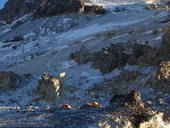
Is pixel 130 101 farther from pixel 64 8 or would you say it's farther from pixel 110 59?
pixel 64 8

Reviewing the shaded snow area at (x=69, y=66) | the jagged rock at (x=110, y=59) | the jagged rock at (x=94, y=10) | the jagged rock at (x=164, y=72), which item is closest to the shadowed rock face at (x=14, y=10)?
the shaded snow area at (x=69, y=66)

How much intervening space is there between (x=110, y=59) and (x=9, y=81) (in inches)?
205

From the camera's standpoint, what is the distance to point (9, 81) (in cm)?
2933

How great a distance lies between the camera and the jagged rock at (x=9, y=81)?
1139 inches

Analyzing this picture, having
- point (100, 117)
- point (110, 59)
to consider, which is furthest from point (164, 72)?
point (100, 117)

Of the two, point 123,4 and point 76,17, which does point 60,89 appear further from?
point 123,4

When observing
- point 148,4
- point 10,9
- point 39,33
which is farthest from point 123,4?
point 10,9

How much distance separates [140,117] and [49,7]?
57216 millimetres

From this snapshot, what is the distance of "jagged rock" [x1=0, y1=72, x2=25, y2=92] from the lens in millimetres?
28938

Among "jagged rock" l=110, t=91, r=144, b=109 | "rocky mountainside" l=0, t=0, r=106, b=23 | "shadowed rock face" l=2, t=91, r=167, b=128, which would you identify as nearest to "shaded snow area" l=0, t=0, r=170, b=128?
"shadowed rock face" l=2, t=91, r=167, b=128

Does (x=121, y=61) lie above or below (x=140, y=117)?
below

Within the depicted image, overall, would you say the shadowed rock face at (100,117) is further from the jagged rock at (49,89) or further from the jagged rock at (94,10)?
the jagged rock at (94,10)

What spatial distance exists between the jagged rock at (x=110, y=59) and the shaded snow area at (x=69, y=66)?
1.08 ft

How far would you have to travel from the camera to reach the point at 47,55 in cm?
4188
